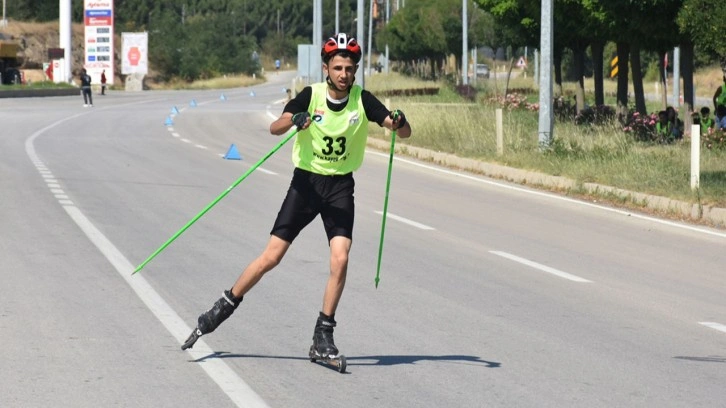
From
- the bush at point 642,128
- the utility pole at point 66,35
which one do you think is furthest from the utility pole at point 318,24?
the utility pole at point 66,35

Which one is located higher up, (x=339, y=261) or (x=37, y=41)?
(x=37, y=41)

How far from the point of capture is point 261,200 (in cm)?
1812

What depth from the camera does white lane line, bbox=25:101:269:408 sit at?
698 cm

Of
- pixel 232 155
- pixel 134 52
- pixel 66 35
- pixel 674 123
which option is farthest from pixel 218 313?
pixel 134 52

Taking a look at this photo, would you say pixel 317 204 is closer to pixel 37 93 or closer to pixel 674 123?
pixel 674 123

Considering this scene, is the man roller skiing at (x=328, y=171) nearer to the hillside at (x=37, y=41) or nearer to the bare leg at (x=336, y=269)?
the bare leg at (x=336, y=269)

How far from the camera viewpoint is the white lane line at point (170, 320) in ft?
22.9

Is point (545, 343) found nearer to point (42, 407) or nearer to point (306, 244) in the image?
point (42, 407)

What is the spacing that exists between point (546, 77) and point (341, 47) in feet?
56.9

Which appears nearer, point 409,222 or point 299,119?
point 299,119

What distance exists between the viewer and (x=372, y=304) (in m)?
10.1

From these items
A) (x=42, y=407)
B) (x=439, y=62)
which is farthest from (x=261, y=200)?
(x=439, y=62)

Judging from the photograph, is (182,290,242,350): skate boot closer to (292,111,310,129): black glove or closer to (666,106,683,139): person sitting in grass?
(292,111,310,129): black glove

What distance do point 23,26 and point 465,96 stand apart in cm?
6265
